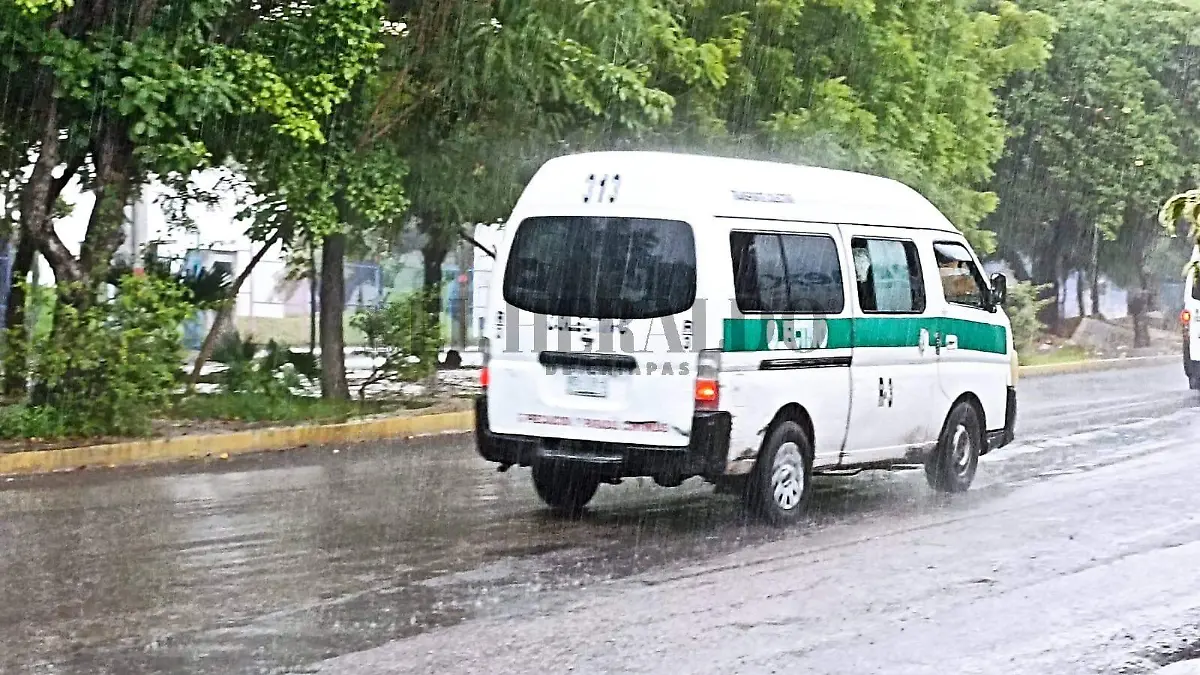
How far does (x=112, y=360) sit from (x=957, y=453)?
24.2 feet

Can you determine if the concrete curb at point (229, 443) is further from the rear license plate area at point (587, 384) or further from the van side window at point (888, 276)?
the van side window at point (888, 276)

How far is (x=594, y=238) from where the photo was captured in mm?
10008

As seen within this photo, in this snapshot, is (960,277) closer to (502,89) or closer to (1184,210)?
(502,89)

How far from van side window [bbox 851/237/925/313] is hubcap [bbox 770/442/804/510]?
3.87ft

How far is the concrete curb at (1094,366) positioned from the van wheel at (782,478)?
19213 millimetres

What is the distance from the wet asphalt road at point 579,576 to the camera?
6906 mm

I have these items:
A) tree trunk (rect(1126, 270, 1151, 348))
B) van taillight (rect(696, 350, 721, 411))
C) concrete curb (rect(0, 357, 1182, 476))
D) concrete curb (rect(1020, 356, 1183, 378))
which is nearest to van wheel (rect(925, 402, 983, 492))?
van taillight (rect(696, 350, 721, 411))

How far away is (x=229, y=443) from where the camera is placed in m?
14.6

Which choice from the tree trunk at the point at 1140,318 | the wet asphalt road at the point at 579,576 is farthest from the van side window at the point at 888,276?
the tree trunk at the point at 1140,318

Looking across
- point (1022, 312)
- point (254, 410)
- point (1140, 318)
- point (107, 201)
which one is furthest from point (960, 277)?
point (1140, 318)

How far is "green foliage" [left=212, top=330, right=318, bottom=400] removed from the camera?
55.9 feet

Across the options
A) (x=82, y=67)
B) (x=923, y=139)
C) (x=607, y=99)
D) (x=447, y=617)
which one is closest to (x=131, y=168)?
(x=82, y=67)

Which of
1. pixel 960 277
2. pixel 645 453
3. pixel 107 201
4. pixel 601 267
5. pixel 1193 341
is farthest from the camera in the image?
pixel 1193 341

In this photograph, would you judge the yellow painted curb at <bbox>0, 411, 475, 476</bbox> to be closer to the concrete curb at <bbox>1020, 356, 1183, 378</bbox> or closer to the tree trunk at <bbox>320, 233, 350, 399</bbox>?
the tree trunk at <bbox>320, 233, 350, 399</bbox>
